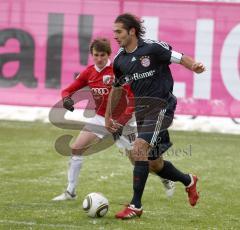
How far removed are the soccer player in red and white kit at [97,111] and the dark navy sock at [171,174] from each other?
441mm

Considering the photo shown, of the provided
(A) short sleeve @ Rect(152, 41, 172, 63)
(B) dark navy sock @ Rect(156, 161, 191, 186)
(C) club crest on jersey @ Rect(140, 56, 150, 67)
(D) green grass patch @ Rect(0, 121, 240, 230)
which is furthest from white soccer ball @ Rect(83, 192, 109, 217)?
(A) short sleeve @ Rect(152, 41, 172, 63)

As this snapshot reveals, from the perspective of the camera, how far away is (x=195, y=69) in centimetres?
708

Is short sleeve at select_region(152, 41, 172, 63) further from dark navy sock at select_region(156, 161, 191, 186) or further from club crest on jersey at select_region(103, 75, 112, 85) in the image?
club crest on jersey at select_region(103, 75, 112, 85)

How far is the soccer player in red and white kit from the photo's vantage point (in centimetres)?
833

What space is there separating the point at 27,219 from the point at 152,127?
1490 millimetres

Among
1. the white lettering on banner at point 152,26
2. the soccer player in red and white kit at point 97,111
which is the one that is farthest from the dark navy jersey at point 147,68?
the white lettering on banner at point 152,26

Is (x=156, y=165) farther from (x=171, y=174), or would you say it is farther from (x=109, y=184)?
(x=109, y=184)

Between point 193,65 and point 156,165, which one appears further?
point 156,165

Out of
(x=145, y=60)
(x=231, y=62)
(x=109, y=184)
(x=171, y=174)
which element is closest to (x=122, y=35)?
(x=145, y=60)

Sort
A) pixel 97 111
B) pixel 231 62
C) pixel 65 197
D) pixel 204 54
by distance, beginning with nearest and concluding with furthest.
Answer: pixel 65 197, pixel 97 111, pixel 231 62, pixel 204 54

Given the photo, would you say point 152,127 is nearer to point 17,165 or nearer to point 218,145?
point 17,165

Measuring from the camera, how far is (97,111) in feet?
29.1

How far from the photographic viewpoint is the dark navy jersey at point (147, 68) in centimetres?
741

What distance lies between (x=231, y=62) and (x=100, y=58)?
6.84 metres
